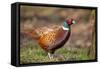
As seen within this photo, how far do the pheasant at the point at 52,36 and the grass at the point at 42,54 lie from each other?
5cm

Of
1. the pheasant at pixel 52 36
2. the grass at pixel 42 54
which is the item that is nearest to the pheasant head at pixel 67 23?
the pheasant at pixel 52 36

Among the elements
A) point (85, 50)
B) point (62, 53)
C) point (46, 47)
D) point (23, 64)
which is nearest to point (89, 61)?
point (85, 50)

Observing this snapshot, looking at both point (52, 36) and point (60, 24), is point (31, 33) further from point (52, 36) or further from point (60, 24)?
point (60, 24)

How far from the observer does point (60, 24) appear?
2889 mm

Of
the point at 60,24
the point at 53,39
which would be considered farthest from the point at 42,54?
the point at 60,24

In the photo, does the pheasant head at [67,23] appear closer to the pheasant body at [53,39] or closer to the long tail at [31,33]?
the pheasant body at [53,39]

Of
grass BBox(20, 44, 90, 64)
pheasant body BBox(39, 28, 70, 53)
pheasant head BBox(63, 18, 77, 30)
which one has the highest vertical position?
pheasant head BBox(63, 18, 77, 30)

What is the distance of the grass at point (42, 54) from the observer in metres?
2.73

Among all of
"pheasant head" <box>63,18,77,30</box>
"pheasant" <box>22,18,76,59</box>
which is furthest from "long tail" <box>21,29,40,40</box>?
"pheasant head" <box>63,18,77,30</box>

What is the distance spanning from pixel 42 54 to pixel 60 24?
1.27ft

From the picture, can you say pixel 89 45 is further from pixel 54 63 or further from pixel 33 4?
pixel 33 4

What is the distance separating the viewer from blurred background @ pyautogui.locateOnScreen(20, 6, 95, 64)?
2730mm

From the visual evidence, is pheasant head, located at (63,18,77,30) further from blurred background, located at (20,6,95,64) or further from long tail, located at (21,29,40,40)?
long tail, located at (21,29,40,40)

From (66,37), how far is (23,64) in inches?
22.7
